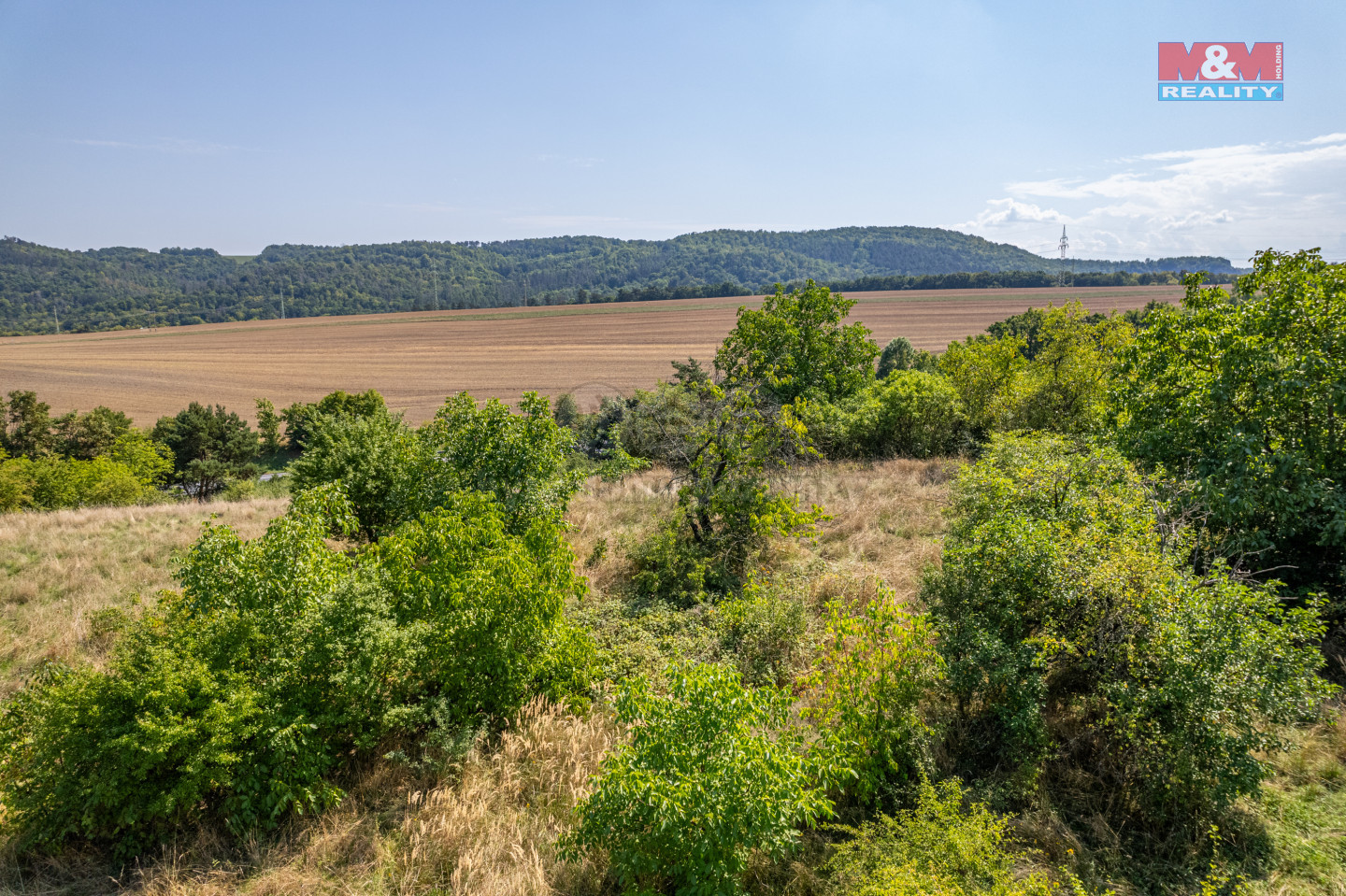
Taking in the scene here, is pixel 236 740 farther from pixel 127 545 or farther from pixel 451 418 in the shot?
pixel 127 545

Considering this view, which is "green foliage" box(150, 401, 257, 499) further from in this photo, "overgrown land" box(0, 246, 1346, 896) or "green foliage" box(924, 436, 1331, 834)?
"green foliage" box(924, 436, 1331, 834)

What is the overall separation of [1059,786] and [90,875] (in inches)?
396

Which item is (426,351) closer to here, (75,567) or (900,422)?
(75,567)

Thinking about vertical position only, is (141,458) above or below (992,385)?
below

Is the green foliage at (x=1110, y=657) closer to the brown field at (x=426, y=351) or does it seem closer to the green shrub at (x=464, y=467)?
the green shrub at (x=464, y=467)

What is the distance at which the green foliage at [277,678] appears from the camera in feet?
18.8

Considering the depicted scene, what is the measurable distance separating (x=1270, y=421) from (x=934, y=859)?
807 centimetres

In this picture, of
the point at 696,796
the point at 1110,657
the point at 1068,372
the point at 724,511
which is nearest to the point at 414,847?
the point at 696,796

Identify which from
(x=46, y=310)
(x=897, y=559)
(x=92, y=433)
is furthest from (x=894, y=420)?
(x=46, y=310)

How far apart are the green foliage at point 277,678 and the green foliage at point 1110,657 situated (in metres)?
5.10

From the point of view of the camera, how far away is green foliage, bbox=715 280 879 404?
939 inches

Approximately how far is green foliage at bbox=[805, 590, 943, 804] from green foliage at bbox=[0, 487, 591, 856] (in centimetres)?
351

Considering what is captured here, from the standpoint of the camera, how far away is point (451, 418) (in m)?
12.3

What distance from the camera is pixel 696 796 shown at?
4766 millimetres
